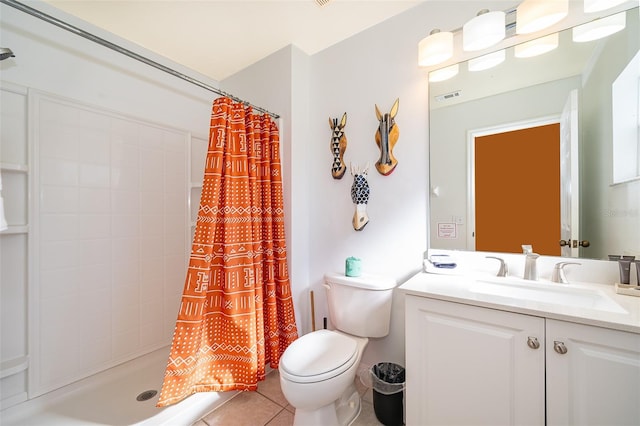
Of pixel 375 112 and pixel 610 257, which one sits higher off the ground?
pixel 375 112

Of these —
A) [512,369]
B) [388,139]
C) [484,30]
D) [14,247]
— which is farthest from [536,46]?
[14,247]

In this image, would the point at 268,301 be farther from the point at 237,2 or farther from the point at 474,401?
the point at 237,2

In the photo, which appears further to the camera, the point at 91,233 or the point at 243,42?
the point at 243,42

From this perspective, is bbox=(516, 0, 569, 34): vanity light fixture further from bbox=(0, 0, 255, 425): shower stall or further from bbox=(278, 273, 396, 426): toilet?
bbox=(0, 0, 255, 425): shower stall

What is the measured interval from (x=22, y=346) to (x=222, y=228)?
125 centimetres

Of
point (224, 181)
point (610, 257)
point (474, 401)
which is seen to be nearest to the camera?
point (474, 401)

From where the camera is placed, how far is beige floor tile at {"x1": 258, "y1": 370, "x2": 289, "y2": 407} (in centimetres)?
156

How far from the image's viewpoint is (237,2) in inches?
61.3

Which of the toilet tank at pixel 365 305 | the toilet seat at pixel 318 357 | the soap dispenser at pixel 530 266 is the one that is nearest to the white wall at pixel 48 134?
the toilet seat at pixel 318 357

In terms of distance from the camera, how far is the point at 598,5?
44.6 inches

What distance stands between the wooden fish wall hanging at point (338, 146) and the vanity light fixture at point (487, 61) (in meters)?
0.81

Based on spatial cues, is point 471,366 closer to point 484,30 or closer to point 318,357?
point 318,357

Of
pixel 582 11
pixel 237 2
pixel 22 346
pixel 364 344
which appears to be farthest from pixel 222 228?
pixel 582 11

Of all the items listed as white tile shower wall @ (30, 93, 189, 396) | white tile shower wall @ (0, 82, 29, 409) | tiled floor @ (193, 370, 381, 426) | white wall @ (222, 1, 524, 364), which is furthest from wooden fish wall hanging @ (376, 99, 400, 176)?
white tile shower wall @ (0, 82, 29, 409)
